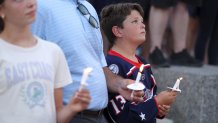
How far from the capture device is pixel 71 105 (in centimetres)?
249

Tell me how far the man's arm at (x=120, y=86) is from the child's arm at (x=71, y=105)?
19.2 inches

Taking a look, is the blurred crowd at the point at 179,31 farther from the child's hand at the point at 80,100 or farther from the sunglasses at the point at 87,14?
the child's hand at the point at 80,100

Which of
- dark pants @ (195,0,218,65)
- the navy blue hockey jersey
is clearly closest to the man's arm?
the navy blue hockey jersey

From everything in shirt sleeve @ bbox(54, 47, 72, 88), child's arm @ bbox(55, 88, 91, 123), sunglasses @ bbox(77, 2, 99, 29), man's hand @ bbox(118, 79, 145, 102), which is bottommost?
man's hand @ bbox(118, 79, 145, 102)

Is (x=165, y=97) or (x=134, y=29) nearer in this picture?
(x=165, y=97)

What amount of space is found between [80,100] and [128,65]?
108 cm

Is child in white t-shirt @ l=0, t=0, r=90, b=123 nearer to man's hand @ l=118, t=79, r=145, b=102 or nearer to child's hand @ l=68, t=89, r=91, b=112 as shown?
child's hand @ l=68, t=89, r=91, b=112

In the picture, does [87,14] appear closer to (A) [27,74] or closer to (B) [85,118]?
(B) [85,118]

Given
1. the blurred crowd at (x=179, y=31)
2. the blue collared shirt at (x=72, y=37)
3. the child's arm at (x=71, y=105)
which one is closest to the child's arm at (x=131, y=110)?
the blue collared shirt at (x=72, y=37)

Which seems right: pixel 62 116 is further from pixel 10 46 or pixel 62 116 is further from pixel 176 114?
pixel 176 114

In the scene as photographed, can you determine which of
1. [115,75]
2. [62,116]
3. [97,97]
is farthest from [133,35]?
[62,116]

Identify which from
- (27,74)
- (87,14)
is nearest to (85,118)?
(87,14)

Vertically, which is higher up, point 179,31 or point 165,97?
point 165,97

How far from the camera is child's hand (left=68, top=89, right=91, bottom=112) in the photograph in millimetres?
2393
